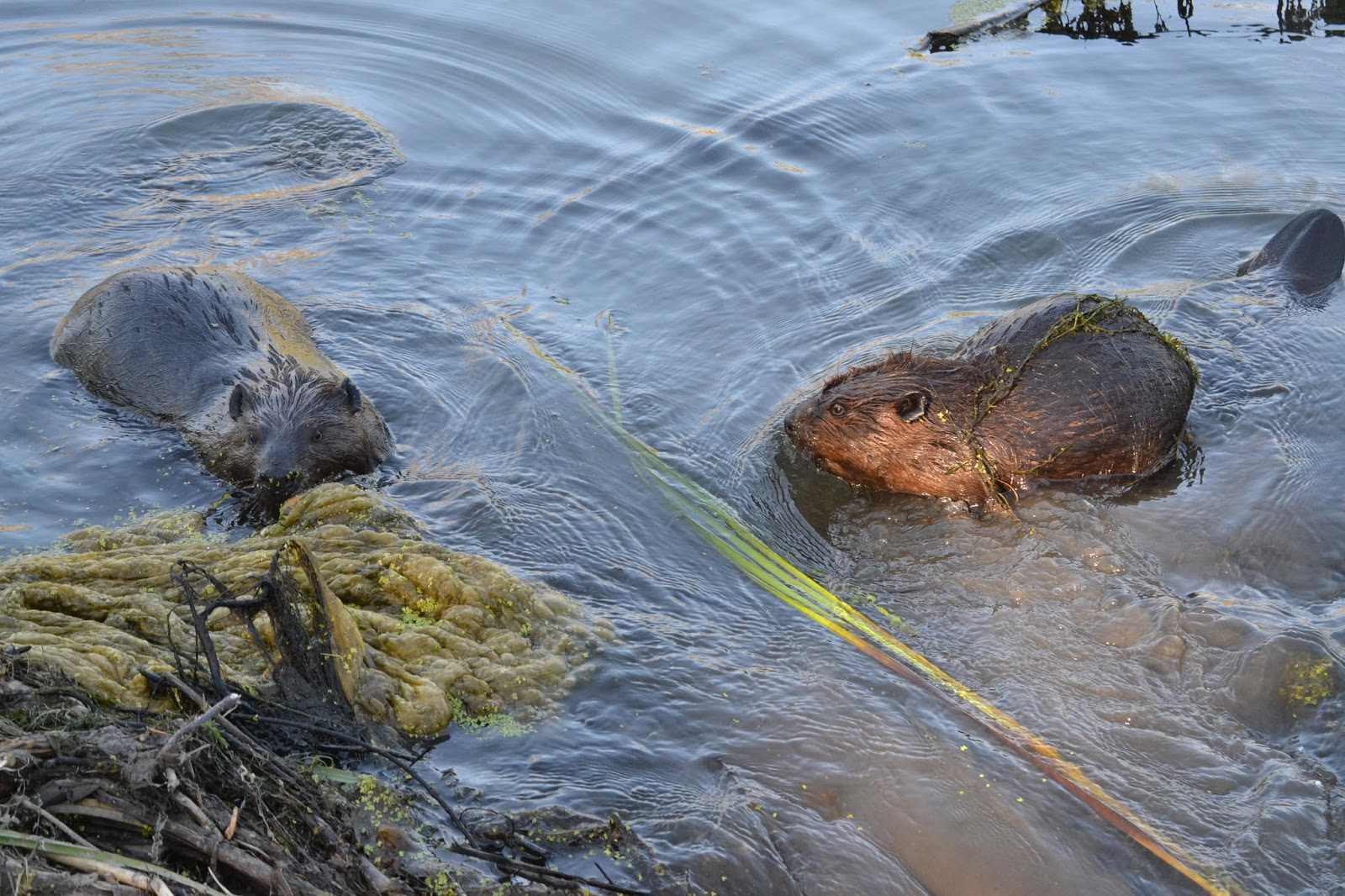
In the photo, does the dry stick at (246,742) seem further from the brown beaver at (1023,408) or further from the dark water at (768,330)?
the brown beaver at (1023,408)

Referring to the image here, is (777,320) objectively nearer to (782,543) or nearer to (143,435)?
(782,543)

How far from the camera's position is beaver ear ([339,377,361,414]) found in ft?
20.2

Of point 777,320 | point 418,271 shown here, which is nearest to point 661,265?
point 777,320

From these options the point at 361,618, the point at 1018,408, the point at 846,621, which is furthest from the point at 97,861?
the point at 1018,408

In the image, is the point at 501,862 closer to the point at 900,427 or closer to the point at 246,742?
the point at 246,742

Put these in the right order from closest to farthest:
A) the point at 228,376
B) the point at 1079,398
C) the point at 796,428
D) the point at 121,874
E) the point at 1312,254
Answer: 1. the point at 121,874
2. the point at 1079,398
3. the point at 796,428
4. the point at 228,376
5. the point at 1312,254

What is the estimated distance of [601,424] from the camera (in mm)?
6539

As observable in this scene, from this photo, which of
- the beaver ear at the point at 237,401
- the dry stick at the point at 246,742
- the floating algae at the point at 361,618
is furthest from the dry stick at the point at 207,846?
the beaver ear at the point at 237,401

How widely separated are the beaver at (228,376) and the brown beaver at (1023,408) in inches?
100

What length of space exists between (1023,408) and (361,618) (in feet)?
10.7

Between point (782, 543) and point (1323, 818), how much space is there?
252 centimetres

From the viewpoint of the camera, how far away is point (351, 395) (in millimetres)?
6168

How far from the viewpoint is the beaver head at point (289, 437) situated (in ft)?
19.2

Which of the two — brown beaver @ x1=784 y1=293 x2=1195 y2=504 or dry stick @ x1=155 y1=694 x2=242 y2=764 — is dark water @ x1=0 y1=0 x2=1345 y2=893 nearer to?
brown beaver @ x1=784 y1=293 x2=1195 y2=504
